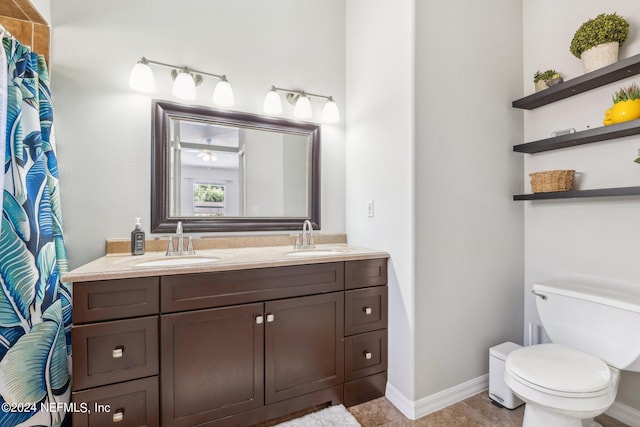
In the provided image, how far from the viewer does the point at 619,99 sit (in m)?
1.47

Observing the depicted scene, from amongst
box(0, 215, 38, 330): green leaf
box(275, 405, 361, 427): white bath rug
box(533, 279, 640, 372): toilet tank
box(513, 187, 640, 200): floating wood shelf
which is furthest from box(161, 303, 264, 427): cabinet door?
box(513, 187, 640, 200): floating wood shelf

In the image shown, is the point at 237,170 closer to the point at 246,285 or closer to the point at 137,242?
the point at 137,242

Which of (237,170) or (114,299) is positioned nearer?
(114,299)

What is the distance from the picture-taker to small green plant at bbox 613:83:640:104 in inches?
56.4

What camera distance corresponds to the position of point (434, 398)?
5.58ft

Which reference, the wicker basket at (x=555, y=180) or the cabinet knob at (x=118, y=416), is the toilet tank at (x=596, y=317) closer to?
the wicker basket at (x=555, y=180)

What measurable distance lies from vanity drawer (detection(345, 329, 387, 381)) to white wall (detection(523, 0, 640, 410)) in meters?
1.06

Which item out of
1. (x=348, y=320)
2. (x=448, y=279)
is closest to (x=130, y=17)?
(x=348, y=320)

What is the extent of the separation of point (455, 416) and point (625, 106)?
5.91ft

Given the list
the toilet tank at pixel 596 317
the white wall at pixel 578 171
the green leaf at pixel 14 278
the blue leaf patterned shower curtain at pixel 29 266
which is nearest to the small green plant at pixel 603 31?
the white wall at pixel 578 171

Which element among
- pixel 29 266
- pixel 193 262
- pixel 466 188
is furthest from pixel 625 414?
pixel 29 266

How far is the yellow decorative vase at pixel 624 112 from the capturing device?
1411 mm

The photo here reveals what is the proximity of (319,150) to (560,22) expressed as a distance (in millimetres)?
1701

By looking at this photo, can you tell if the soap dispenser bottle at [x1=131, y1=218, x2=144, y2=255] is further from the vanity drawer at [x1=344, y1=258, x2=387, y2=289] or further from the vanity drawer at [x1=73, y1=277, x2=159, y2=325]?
the vanity drawer at [x1=344, y1=258, x2=387, y2=289]
